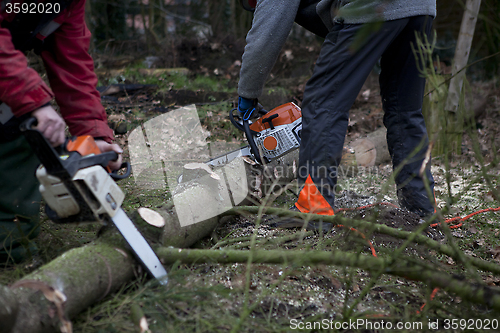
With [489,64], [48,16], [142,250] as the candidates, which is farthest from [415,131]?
[489,64]

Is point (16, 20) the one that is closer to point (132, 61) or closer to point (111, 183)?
point (111, 183)

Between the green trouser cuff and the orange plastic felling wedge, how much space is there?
159cm

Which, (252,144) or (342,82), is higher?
(342,82)

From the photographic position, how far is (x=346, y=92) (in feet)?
7.36

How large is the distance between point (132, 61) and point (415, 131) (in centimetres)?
693

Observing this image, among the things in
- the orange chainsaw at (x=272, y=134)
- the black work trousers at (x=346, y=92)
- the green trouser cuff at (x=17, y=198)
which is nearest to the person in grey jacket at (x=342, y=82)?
the black work trousers at (x=346, y=92)

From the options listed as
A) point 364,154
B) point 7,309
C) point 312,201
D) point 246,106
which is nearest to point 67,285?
point 7,309

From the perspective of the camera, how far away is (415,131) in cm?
254

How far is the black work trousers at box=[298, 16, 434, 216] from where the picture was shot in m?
2.20

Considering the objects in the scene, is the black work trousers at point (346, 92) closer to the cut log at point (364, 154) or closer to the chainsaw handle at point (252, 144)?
the chainsaw handle at point (252, 144)

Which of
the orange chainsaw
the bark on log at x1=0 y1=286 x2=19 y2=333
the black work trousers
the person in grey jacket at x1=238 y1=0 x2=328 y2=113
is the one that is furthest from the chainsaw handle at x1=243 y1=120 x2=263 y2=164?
the bark on log at x1=0 y1=286 x2=19 y2=333

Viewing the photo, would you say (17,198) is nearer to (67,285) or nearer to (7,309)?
(67,285)

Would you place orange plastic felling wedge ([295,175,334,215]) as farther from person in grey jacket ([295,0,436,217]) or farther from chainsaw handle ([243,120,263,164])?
chainsaw handle ([243,120,263,164])

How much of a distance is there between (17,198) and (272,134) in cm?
177
